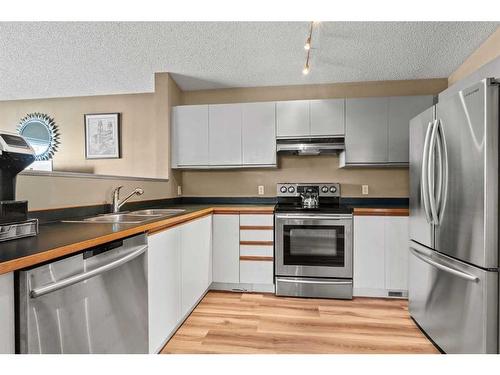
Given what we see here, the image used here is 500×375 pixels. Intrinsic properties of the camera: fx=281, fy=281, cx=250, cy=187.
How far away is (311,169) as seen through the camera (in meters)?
3.44

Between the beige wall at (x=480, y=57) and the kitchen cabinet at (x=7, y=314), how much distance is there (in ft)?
11.2

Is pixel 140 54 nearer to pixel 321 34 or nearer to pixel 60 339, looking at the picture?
pixel 321 34

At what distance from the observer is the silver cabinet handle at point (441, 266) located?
1603 millimetres

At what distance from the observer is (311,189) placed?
3.35 metres

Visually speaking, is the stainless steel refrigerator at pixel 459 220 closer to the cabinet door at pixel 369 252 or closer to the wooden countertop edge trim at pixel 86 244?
the cabinet door at pixel 369 252

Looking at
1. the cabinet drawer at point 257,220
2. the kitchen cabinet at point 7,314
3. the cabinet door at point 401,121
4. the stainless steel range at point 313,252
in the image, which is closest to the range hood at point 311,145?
the cabinet door at point 401,121

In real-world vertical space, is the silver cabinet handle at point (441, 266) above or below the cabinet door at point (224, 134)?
below

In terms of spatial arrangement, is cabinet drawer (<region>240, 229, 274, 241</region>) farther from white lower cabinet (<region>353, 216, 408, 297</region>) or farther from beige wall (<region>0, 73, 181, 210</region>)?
beige wall (<region>0, 73, 181, 210</region>)

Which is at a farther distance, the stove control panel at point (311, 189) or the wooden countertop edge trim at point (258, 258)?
the stove control panel at point (311, 189)

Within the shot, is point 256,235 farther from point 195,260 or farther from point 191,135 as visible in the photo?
point 191,135

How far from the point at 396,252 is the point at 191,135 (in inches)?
99.6

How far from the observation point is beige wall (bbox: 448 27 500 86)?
93.0 inches

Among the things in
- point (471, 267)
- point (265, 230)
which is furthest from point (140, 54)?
point (471, 267)

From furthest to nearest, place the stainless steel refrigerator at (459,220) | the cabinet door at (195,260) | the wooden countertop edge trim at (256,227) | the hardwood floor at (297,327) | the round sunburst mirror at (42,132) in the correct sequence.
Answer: the round sunburst mirror at (42,132) < the wooden countertop edge trim at (256,227) < the cabinet door at (195,260) < the hardwood floor at (297,327) < the stainless steel refrigerator at (459,220)
